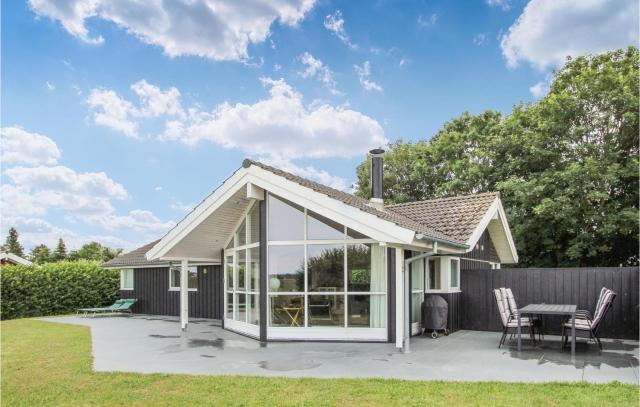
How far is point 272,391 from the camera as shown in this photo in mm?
6117

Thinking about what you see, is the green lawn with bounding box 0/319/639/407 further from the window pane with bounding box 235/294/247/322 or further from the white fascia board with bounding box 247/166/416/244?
the window pane with bounding box 235/294/247/322

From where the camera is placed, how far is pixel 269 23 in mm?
14867

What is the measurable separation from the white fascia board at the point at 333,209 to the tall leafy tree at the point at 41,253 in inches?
1893

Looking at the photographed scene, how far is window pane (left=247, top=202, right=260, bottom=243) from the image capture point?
1087 centimetres

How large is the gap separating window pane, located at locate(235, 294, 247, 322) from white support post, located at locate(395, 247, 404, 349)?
399 cm

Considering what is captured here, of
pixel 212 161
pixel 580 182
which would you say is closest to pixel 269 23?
pixel 212 161

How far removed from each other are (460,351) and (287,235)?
13.5ft

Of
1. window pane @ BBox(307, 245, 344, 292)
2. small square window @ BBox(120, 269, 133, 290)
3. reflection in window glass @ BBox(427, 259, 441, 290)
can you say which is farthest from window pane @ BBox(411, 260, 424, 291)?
small square window @ BBox(120, 269, 133, 290)

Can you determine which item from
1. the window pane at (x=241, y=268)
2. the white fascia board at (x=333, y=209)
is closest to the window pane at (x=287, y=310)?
the window pane at (x=241, y=268)

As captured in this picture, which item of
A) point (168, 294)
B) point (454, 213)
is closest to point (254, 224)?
point (454, 213)

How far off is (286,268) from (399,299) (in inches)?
98.3

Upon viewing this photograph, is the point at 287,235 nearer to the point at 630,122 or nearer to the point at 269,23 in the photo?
the point at 269,23

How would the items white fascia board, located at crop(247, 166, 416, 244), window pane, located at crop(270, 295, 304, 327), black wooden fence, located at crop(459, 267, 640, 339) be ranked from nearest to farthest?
white fascia board, located at crop(247, 166, 416, 244) → window pane, located at crop(270, 295, 304, 327) → black wooden fence, located at crop(459, 267, 640, 339)

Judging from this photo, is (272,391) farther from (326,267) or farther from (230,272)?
(230,272)
